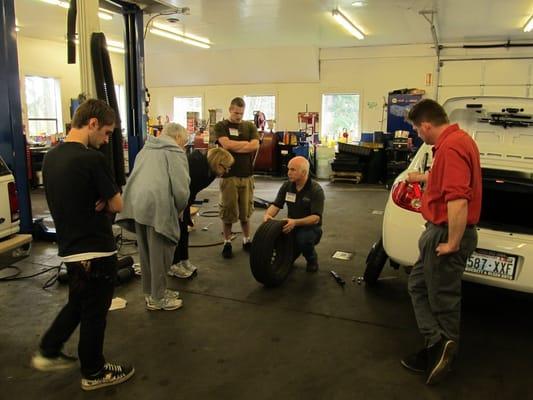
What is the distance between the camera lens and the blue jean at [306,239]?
414 centimetres

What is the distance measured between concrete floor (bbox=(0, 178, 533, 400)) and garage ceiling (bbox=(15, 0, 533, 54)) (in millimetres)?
6047

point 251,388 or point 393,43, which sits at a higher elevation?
point 393,43

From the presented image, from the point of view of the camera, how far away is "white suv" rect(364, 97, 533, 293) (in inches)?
→ 103

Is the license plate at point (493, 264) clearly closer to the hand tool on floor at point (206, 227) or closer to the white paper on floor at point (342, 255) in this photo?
the white paper on floor at point (342, 255)

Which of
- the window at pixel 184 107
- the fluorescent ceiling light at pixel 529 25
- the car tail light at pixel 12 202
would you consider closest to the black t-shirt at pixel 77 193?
the car tail light at pixel 12 202

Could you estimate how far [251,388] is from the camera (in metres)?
2.39

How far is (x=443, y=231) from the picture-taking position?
7.34 ft

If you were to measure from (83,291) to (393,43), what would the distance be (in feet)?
40.1

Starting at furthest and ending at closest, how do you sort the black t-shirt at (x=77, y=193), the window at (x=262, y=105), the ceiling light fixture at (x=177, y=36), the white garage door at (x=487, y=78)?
1. the window at (x=262, y=105)
2. the white garage door at (x=487, y=78)
3. the ceiling light fixture at (x=177, y=36)
4. the black t-shirt at (x=77, y=193)

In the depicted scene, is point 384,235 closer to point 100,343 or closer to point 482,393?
point 482,393

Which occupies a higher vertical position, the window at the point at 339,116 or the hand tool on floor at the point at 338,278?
the window at the point at 339,116

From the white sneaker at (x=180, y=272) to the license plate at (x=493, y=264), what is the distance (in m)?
2.39

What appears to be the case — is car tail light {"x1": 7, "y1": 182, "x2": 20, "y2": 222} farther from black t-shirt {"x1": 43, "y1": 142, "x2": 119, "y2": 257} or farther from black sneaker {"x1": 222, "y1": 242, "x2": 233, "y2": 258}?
black sneaker {"x1": 222, "y1": 242, "x2": 233, "y2": 258}

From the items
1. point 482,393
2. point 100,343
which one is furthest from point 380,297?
point 100,343
